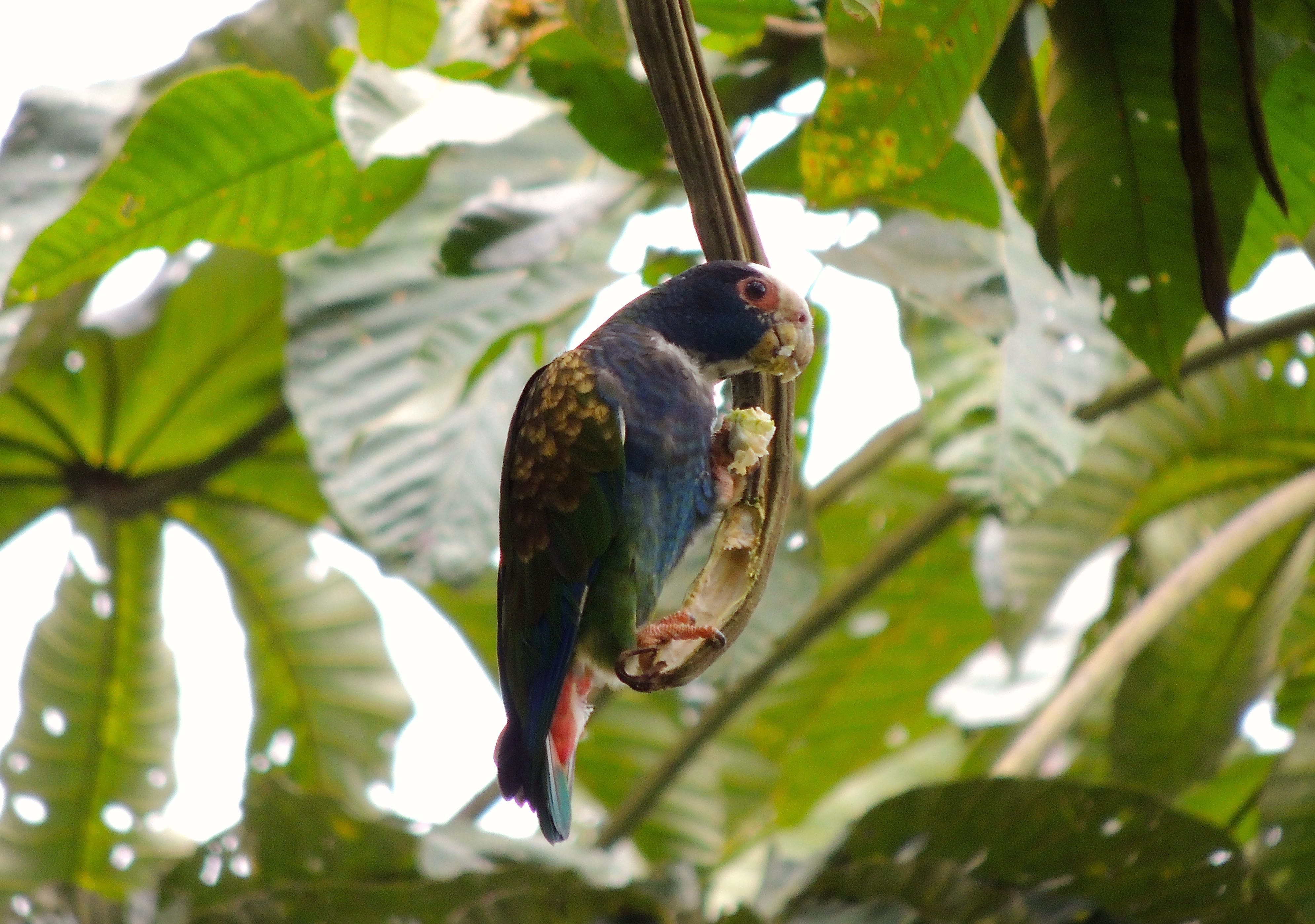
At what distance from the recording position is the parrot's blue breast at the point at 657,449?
5.03 feet

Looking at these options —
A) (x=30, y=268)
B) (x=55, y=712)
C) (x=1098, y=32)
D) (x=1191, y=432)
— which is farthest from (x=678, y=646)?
(x=55, y=712)

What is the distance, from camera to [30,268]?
227 centimetres

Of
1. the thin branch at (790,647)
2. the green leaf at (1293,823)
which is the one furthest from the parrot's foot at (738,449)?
the green leaf at (1293,823)

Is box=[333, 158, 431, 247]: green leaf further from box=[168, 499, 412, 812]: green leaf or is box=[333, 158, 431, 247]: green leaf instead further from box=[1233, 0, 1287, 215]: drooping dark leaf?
box=[1233, 0, 1287, 215]: drooping dark leaf

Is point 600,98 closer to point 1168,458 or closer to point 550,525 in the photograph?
point 550,525

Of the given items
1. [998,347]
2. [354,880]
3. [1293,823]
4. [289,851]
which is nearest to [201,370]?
[289,851]

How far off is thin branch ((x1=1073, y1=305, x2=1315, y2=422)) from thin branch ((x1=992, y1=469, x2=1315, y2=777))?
34 centimetres

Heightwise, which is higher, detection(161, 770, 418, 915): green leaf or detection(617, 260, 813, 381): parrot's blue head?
detection(617, 260, 813, 381): parrot's blue head

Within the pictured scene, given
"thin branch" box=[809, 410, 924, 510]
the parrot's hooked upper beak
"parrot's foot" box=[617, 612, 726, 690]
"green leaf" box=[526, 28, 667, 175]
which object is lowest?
"parrot's foot" box=[617, 612, 726, 690]

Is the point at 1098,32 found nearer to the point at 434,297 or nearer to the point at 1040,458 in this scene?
the point at 1040,458

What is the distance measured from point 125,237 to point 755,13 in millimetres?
1238

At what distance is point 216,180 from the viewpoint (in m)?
2.49

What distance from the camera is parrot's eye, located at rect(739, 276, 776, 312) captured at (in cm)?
153

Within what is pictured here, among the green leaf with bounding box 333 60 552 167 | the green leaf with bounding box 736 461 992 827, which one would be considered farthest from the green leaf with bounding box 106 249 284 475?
the green leaf with bounding box 736 461 992 827
